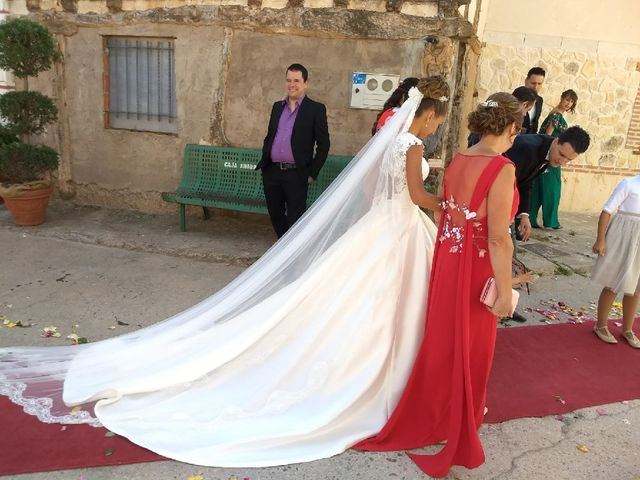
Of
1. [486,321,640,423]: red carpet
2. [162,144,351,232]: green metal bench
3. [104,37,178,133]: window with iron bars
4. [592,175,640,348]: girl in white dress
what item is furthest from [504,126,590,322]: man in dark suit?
[104,37,178,133]: window with iron bars

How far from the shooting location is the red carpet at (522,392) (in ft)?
8.38

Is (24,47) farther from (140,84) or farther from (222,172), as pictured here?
(222,172)

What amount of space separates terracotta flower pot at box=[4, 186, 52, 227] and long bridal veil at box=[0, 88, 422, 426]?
3.38 metres

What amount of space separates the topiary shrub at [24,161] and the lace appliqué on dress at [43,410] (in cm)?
393

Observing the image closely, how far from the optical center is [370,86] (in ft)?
20.1

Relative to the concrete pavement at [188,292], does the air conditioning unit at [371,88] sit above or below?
above

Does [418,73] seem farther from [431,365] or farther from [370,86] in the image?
[431,365]

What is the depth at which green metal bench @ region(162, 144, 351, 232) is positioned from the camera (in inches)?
245

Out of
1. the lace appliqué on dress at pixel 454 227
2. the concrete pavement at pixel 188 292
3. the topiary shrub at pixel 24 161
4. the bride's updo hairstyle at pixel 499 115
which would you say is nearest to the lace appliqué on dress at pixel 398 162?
the lace appliqué on dress at pixel 454 227

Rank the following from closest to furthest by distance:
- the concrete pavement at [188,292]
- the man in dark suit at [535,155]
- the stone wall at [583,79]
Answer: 1. the concrete pavement at [188,292]
2. the man in dark suit at [535,155]
3. the stone wall at [583,79]

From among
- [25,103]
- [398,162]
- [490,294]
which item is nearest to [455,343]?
[490,294]

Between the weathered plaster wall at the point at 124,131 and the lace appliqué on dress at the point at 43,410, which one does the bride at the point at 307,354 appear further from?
the weathered plaster wall at the point at 124,131

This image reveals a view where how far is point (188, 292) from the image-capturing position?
187 inches

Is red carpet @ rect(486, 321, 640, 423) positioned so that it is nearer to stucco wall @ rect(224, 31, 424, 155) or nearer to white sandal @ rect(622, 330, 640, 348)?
white sandal @ rect(622, 330, 640, 348)
